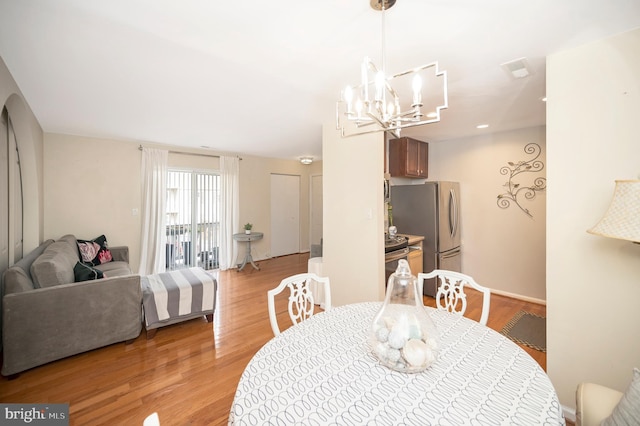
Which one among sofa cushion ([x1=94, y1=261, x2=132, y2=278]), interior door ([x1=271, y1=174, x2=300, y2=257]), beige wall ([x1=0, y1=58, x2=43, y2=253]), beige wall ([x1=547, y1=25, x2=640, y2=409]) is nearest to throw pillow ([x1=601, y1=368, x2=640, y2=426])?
beige wall ([x1=547, y1=25, x2=640, y2=409])

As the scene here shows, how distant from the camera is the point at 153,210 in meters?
4.48

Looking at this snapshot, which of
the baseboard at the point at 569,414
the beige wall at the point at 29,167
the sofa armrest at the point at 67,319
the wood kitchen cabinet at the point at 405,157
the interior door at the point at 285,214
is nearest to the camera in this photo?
the baseboard at the point at 569,414

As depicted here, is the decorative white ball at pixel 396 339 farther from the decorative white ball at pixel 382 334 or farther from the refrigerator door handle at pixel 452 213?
the refrigerator door handle at pixel 452 213

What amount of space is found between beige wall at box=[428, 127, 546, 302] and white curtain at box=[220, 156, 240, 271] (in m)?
3.90


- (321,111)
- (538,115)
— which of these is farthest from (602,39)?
(321,111)

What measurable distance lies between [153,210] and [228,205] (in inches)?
52.2

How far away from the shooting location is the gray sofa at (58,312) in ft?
6.58

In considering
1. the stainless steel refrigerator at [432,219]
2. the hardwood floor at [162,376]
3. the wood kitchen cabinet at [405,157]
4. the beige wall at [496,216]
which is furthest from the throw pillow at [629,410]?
the wood kitchen cabinet at [405,157]

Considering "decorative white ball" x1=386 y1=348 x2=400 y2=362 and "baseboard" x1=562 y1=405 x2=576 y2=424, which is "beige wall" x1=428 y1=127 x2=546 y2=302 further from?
"decorative white ball" x1=386 y1=348 x2=400 y2=362

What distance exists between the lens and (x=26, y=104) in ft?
8.71

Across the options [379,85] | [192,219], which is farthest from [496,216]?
[192,219]

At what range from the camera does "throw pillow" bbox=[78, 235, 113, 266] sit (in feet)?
11.5

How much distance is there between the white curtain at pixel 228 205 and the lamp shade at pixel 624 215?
520 cm

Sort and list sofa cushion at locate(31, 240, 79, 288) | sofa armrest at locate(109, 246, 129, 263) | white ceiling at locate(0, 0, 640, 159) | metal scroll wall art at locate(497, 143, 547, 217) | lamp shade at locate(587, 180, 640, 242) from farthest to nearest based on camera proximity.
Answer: sofa armrest at locate(109, 246, 129, 263) → metal scroll wall art at locate(497, 143, 547, 217) → sofa cushion at locate(31, 240, 79, 288) → white ceiling at locate(0, 0, 640, 159) → lamp shade at locate(587, 180, 640, 242)
